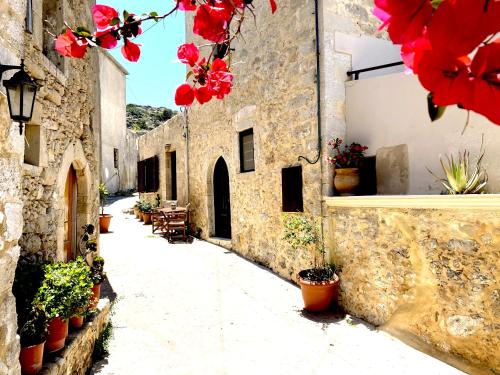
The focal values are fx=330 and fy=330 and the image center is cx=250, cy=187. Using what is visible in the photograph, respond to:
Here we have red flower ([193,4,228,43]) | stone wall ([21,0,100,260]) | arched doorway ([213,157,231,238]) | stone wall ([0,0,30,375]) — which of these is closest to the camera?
red flower ([193,4,228,43])

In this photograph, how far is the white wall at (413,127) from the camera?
393 cm

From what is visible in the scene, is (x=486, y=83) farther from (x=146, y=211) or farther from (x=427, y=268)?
(x=146, y=211)

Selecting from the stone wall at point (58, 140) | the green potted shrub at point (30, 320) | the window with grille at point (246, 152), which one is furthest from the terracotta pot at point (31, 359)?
the window with grille at point (246, 152)

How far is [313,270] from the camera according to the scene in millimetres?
5129

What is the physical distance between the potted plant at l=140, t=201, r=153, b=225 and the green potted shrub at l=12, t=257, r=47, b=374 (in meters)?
10.1

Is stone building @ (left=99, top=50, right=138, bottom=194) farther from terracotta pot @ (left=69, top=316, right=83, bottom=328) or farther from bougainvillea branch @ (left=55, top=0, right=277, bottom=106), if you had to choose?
bougainvillea branch @ (left=55, top=0, right=277, bottom=106)

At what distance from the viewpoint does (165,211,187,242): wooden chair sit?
375 inches

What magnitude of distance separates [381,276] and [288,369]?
1758 mm

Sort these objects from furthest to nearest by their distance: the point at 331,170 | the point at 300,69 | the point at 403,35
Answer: the point at 300,69, the point at 331,170, the point at 403,35

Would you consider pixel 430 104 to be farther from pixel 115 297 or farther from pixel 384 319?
pixel 115 297

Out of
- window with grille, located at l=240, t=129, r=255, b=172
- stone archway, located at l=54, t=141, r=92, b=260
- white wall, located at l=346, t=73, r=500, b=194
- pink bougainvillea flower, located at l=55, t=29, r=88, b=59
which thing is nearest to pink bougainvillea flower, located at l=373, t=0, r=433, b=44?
pink bougainvillea flower, located at l=55, t=29, r=88, b=59

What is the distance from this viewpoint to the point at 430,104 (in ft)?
1.59

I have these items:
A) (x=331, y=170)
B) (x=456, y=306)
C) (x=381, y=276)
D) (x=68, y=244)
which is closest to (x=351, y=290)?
(x=381, y=276)

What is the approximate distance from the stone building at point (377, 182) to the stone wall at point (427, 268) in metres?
0.01
